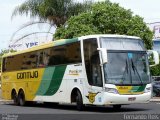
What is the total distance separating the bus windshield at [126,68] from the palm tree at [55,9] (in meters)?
15.7

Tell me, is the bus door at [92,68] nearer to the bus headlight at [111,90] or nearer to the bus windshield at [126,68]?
the bus headlight at [111,90]

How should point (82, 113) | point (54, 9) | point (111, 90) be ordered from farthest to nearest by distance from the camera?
point (54, 9) → point (111, 90) → point (82, 113)

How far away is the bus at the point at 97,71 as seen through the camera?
20.7 metres

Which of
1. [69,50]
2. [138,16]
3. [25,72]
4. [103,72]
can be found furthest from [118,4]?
[103,72]

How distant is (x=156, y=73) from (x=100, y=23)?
19.0m

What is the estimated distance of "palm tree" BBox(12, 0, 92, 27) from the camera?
3659 cm

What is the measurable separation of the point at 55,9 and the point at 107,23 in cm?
531

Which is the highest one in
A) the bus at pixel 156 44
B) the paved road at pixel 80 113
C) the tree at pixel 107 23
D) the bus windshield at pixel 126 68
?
the bus at pixel 156 44

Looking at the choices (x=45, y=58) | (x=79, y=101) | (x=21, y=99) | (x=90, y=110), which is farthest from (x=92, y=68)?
(x=21, y=99)

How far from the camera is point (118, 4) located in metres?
34.4

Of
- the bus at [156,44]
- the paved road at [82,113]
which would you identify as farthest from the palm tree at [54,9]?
the bus at [156,44]

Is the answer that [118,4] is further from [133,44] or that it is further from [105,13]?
[133,44]

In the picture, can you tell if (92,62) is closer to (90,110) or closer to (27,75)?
(90,110)

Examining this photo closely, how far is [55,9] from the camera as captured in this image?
36.7 m
